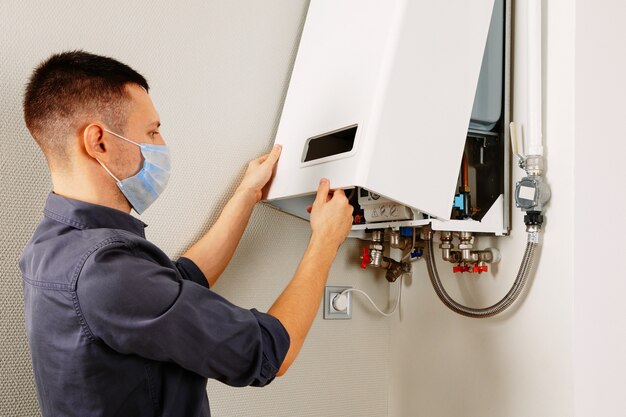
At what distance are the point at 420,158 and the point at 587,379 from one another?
567mm

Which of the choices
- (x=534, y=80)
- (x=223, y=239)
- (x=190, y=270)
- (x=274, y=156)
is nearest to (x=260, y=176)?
(x=274, y=156)

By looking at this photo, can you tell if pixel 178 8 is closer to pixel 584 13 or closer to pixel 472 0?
pixel 472 0

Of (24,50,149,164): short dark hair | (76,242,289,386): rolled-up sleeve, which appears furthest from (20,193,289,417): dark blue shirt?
(24,50,149,164): short dark hair

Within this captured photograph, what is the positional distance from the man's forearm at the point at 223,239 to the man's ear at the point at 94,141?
1.24 ft

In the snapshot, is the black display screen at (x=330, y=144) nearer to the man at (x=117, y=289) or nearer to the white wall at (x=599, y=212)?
the man at (x=117, y=289)

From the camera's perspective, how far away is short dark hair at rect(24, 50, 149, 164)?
1.02 meters

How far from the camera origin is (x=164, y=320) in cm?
87

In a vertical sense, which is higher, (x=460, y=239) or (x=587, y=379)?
(x=460, y=239)

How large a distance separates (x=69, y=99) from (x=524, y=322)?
1.06 metres

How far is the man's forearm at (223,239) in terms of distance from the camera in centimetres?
132

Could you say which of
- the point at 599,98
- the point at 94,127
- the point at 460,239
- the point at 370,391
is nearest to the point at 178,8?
the point at 94,127

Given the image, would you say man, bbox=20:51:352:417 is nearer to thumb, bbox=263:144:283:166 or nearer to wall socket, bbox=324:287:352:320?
thumb, bbox=263:144:283:166

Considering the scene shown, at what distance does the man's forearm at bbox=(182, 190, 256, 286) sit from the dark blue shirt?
1.10ft

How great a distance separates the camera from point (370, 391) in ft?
5.49
